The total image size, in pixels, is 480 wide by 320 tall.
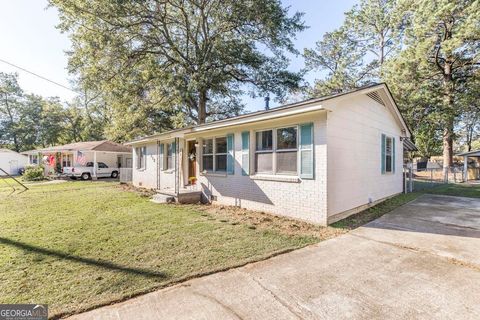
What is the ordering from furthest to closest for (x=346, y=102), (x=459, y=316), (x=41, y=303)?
(x=346, y=102) < (x=41, y=303) < (x=459, y=316)

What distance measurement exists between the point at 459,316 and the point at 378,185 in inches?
273

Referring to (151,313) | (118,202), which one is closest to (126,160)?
(118,202)

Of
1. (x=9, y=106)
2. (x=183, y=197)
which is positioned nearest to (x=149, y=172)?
(x=183, y=197)

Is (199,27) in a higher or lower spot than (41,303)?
higher

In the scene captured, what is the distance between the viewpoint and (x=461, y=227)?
5758mm

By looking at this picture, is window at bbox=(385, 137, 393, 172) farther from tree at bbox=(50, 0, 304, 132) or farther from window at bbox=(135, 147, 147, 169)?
window at bbox=(135, 147, 147, 169)

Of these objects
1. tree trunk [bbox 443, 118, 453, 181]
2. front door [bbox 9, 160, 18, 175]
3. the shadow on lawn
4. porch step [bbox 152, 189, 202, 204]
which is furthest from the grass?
front door [bbox 9, 160, 18, 175]

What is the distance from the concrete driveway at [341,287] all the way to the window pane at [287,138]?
2.80m

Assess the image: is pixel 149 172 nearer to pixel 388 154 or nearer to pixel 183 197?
pixel 183 197

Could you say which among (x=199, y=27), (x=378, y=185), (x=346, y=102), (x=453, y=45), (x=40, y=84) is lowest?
(x=378, y=185)

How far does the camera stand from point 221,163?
895 cm

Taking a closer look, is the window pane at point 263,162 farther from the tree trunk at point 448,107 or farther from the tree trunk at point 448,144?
the tree trunk at point 448,144

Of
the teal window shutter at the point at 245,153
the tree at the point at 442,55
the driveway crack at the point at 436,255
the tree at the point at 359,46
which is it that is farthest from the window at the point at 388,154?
the tree at the point at 359,46

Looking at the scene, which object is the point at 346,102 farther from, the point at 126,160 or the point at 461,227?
the point at 126,160
